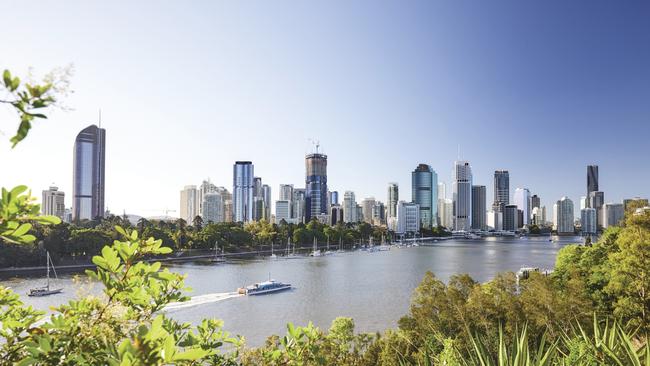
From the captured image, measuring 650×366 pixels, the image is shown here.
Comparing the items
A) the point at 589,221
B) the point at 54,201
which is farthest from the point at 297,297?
the point at 589,221

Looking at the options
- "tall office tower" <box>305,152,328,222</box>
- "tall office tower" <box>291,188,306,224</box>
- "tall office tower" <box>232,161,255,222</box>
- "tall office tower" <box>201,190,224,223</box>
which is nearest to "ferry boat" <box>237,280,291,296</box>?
"tall office tower" <box>201,190,224,223</box>

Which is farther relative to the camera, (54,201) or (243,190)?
(243,190)

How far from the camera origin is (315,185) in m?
182

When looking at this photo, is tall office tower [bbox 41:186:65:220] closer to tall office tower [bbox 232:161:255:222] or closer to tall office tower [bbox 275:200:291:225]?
tall office tower [bbox 232:161:255:222]

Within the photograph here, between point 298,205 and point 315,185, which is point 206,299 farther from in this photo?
point 298,205

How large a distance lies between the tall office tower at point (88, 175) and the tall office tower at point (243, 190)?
189 ft

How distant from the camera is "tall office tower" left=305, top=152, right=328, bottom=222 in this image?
178m

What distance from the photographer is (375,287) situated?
34.6m

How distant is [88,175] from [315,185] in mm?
87550

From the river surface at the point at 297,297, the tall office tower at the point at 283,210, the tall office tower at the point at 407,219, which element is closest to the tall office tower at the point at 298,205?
the tall office tower at the point at 283,210

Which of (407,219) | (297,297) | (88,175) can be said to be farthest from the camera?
(407,219)

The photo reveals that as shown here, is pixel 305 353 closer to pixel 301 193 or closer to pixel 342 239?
pixel 342 239

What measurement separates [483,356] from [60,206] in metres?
144

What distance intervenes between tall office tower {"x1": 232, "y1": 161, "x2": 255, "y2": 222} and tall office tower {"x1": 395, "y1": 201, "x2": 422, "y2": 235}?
60693 millimetres
